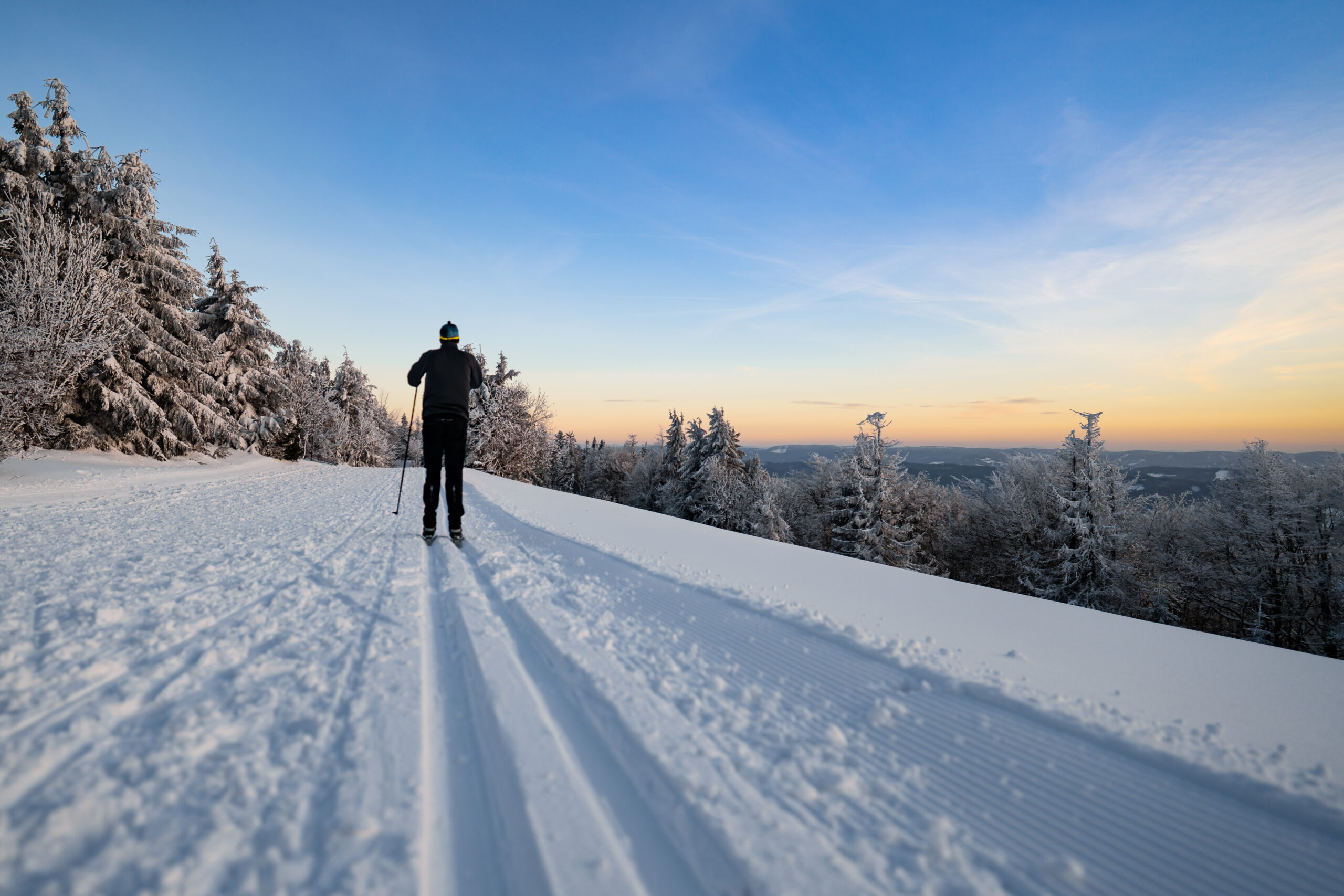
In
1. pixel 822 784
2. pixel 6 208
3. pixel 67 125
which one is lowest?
pixel 822 784

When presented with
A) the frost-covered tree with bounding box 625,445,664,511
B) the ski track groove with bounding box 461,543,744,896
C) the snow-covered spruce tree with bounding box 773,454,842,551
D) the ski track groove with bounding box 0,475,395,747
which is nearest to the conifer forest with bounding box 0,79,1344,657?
the snow-covered spruce tree with bounding box 773,454,842,551

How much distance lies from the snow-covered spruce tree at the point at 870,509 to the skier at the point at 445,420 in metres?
20.8

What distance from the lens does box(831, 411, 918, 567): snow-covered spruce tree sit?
23859 millimetres

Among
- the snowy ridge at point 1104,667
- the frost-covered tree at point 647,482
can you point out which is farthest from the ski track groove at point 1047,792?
the frost-covered tree at point 647,482

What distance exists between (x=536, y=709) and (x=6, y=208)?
1958cm

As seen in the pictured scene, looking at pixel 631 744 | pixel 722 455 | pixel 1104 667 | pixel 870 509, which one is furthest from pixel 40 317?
pixel 722 455

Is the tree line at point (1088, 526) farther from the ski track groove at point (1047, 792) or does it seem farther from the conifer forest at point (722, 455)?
the ski track groove at point (1047, 792)

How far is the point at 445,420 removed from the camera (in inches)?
227

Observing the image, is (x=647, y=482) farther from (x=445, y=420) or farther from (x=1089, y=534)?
(x=445, y=420)

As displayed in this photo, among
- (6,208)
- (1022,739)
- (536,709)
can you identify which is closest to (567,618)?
(536,709)

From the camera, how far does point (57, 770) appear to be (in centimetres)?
151

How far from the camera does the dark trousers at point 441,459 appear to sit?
5.68 meters

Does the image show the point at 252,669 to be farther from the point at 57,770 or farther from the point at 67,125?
the point at 67,125

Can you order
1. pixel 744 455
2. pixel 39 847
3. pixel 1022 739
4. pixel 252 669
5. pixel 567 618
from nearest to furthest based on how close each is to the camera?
pixel 39 847, pixel 1022 739, pixel 252 669, pixel 567 618, pixel 744 455
